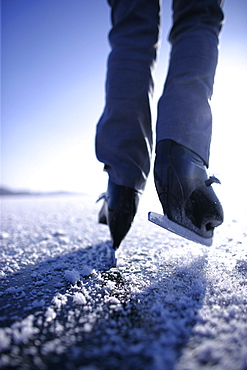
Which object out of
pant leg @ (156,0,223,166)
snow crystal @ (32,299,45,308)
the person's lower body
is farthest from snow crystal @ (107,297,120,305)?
pant leg @ (156,0,223,166)

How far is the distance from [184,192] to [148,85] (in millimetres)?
387

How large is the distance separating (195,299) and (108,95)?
601mm

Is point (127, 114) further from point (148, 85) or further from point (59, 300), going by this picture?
point (59, 300)

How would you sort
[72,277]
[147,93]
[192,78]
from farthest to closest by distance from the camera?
[147,93] → [192,78] → [72,277]

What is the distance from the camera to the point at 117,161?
66 centimetres

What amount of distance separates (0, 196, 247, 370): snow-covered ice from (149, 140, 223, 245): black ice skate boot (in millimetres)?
96

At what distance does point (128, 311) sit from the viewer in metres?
0.33

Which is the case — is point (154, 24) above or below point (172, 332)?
above

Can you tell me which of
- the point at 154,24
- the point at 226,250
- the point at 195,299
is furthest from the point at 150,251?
the point at 154,24

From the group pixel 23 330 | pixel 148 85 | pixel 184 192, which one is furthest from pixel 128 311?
pixel 148 85

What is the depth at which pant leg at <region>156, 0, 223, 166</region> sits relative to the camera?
57 centimetres

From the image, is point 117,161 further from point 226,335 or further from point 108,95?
point 226,335

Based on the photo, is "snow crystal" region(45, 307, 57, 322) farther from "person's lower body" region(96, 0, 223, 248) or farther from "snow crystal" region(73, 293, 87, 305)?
"person's lower body" region(96, 0, 223, 248)

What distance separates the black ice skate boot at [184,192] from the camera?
531mm
